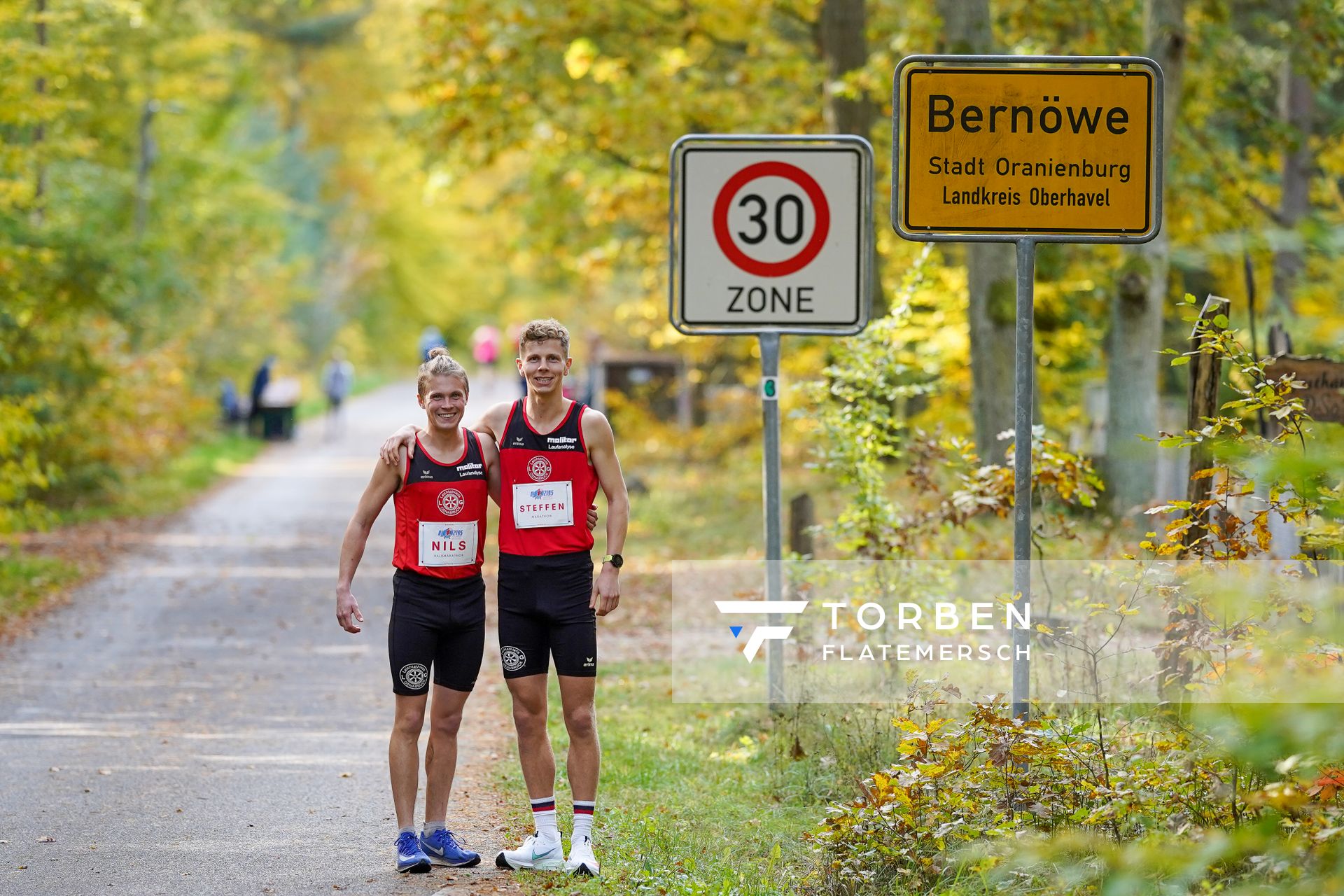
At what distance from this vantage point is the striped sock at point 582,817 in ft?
20.6

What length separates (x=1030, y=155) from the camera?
Result: 6.02m

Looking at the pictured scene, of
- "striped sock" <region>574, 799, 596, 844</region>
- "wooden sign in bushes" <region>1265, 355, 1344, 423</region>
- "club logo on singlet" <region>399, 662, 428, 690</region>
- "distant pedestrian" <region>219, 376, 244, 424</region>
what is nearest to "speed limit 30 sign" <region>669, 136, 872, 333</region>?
"club logo on singlet" <region>399, 662, 428, 690</region>

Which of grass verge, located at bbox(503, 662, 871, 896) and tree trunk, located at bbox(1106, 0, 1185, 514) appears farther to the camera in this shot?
tree trunk, located at bbox(1106, 0, 1185, 514)

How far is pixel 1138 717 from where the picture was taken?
23.8 ft

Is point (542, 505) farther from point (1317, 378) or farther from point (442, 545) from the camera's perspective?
point (1317, 378)

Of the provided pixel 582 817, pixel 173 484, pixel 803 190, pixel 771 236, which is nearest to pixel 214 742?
pixel 582 817

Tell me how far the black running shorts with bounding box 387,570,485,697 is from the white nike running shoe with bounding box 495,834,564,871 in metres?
0.65

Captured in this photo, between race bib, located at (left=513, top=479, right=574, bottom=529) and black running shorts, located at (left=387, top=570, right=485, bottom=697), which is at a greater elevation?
race bib, located at (left=513, top=479, right=574, bottom=529)

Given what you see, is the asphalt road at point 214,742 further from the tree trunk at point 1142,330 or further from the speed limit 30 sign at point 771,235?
the tree trunk at point 1142,330

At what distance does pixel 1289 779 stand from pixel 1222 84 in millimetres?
14437

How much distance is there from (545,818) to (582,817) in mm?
147

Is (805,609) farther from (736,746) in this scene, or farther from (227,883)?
(227,883)

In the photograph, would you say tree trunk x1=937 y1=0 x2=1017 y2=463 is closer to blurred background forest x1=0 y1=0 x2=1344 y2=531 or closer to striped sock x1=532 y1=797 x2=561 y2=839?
blurred background forest x1=0 y1=0 x2=1344 y2=531

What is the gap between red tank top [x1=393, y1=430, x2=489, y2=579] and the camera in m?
6.32
